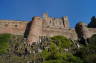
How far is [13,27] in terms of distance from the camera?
8419 cm

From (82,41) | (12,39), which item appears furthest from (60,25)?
(12,39)

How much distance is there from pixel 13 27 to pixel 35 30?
7.37 meters

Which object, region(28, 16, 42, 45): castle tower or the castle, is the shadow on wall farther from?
region(28, 16, 42, 45): castle tower

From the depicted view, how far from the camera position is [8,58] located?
202 feet

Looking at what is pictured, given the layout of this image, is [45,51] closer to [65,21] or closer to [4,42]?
[4,42]

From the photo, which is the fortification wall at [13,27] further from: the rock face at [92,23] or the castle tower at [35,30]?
the rock face at [92,23]

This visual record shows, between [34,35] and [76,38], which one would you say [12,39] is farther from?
[76,38]

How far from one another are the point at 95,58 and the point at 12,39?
24799mm

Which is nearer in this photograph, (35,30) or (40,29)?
(35,30)

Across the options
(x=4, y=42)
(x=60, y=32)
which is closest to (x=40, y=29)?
(x=60, y=32)

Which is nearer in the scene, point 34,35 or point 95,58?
point 95,58

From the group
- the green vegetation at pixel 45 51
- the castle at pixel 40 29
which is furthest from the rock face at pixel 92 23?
the green vegetation at pixel 45 51

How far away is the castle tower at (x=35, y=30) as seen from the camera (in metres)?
76.4

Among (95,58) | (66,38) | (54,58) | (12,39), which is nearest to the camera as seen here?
(95,58)
